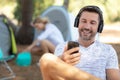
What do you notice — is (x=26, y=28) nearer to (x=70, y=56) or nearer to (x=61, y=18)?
(x=61, y=18)

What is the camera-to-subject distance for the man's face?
284 centimetres

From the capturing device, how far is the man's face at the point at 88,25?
2.84 meters

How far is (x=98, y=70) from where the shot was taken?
2910 mm

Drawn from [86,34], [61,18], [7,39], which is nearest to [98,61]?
[86,34]

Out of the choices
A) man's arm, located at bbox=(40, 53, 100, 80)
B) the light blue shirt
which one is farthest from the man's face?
man's arm, located at bbox=(40, 53, 100, 80)

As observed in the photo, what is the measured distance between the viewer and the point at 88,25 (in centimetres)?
286

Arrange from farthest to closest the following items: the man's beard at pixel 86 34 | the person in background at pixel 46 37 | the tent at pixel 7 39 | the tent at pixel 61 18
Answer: the tent at pixel 61 18 → the tent at pixel 7 39 → the person in background at pixel 46 37 → the man's beard at pixel 86 34

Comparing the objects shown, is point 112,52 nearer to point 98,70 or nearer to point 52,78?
point 98,70

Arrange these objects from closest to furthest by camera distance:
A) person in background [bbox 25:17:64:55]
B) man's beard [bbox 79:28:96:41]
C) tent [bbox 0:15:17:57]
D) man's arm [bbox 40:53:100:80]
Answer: man's arm [bbox 40:53:100:80], man's beard [bbox 79:28:96:41], person in background [bbox 25:17:64:55], tent [bbox 0:15:17:57]

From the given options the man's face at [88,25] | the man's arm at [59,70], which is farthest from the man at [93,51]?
the man's arm at [59,70]

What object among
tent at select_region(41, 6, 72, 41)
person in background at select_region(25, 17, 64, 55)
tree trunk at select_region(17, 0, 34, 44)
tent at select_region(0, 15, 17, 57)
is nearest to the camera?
person in background at select_region(25, 17, 64, 55)

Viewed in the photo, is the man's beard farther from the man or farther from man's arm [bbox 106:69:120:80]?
man's arm [bbox 106:69:120:80]

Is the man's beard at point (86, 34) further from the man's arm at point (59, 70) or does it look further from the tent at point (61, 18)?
the tent at point (61, 18)

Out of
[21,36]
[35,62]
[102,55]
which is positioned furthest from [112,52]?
[21,36]
